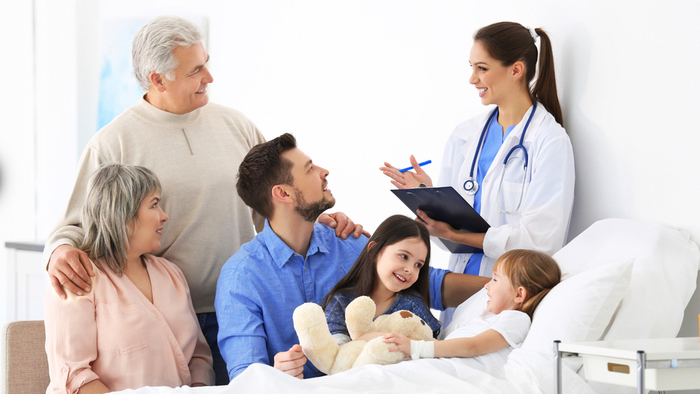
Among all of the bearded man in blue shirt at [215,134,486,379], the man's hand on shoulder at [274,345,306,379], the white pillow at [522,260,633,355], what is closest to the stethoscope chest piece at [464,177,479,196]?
the bearded man in blue shirt at [215,134,486,379]

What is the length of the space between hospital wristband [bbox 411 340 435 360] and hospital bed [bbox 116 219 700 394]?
46 millimetres

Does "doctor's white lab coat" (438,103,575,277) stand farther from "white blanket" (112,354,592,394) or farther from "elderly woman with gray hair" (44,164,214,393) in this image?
"elderly woman with gray hair" (44,164,214,393)

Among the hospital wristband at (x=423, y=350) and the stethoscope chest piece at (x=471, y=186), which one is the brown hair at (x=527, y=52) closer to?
the stethoscope chest piece at (x=471, y=186)

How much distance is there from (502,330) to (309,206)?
2.23 ft

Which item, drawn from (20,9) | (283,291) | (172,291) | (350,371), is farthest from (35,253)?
(350,371)

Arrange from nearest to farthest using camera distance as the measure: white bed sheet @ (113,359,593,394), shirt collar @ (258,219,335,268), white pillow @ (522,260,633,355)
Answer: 1. white bed sheet @ (113,359,593,394)
2. white pillow @ (522,260,633,355)
3. shirt collar @ (258,219,335,268)

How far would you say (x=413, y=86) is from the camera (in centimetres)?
295

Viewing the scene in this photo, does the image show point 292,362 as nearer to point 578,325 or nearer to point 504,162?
point 578,325

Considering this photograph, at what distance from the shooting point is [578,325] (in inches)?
57.9

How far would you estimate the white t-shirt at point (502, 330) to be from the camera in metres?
1.54

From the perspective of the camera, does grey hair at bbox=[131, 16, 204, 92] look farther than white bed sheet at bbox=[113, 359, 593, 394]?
Yes

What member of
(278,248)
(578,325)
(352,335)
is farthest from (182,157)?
(578,325)

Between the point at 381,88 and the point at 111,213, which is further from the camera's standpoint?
the point at 381,88

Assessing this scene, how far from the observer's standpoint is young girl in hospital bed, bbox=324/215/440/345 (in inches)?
68.8
